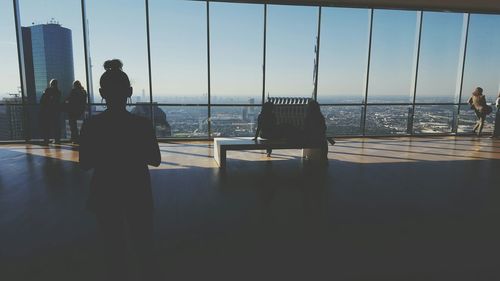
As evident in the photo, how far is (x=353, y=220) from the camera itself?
3.01m

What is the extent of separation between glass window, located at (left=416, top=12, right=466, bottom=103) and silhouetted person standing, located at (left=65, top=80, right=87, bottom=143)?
324 inches

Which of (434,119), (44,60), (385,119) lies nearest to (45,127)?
(44,60)

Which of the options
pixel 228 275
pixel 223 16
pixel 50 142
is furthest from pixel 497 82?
pixel 50 142

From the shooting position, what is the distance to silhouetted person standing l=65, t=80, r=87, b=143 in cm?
669

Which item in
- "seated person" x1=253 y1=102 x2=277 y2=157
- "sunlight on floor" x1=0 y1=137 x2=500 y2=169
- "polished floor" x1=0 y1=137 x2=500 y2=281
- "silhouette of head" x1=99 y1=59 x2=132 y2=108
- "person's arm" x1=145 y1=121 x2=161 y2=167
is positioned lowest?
"polished floor" x1=0 y1=137 x2=500 y2=281

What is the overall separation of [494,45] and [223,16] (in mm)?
7426

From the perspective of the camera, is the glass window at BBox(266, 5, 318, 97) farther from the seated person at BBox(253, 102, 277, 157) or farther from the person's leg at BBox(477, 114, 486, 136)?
the person's leg at BBox(477, 114, 486, 136)

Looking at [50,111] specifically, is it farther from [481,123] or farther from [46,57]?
[481,123]

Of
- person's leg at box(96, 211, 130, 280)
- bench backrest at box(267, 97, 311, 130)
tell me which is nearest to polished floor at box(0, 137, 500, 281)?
person's leg at box(96, 211, 130, 280)

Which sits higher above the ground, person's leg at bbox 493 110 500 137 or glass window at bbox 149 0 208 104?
glass window at bbox 149 0 208 104

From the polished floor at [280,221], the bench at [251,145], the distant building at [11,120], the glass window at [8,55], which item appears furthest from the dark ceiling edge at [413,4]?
the distant building at [11,120]

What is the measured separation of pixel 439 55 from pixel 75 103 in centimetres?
909

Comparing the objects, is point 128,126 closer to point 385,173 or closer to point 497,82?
point 385,173

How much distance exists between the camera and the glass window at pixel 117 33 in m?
6.80
